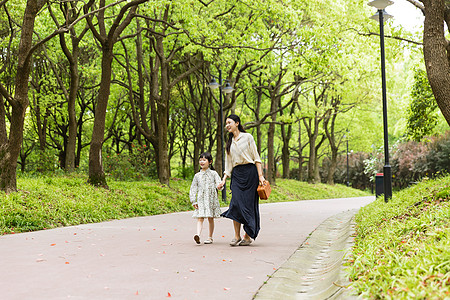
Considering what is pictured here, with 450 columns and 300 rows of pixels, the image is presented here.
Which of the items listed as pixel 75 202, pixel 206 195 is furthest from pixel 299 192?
pixel 206 195

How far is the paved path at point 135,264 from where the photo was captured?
4.70m

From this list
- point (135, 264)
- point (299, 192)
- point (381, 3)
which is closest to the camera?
point (135, 264)

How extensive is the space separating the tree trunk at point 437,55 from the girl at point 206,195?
14.4ft

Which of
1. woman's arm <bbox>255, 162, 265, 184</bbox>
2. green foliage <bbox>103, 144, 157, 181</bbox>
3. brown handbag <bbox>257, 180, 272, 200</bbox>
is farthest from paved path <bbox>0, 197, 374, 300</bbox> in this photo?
green foliage <bbox>103, 144, 157, 181</bbox>

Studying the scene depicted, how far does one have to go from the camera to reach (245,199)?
26.0ft

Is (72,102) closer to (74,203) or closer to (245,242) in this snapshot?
(74,203)

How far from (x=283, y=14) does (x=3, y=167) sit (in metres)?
10.1

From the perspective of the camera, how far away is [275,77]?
28.9 metres

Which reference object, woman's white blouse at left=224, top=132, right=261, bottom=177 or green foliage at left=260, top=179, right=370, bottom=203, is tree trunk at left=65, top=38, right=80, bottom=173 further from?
woman's white blouse at left=224, top=132, right=261, bottom=177

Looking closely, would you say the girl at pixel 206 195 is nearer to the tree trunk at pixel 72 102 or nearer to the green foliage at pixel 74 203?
the green foliage at pixel 74 203

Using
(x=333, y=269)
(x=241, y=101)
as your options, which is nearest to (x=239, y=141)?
(x=333, y=269)

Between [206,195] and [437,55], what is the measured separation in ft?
16.6

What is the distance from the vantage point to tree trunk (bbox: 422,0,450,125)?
8.91 meters

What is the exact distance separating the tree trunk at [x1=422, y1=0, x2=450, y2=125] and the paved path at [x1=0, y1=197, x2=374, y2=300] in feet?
12.0
